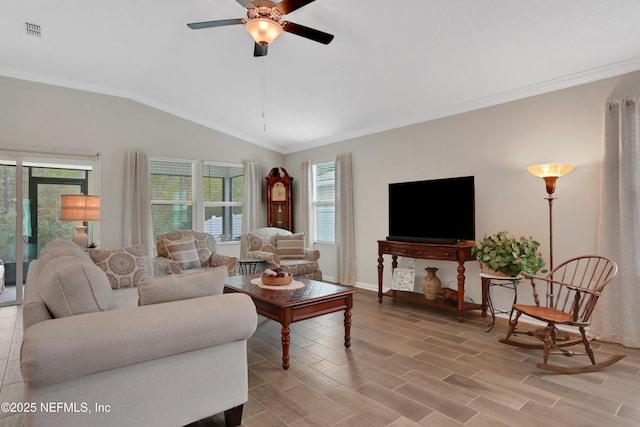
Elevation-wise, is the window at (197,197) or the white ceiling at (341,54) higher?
the white ceiling at (341,54)

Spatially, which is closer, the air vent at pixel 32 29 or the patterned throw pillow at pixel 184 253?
the air vent at pixel 32 29

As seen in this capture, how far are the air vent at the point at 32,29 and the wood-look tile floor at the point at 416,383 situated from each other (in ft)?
10.3

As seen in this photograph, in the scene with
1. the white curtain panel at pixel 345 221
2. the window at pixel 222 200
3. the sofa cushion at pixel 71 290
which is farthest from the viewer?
the window at pixel 222 200

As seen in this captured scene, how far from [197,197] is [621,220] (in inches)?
225

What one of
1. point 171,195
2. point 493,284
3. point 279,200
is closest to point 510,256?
point 493,284

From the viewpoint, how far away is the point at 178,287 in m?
1.88

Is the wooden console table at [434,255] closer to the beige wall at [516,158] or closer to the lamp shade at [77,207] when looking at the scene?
the beige wall at [516,158]

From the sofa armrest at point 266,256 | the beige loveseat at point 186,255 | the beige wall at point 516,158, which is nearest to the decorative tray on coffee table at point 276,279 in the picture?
the beige loveseat at point 186,255

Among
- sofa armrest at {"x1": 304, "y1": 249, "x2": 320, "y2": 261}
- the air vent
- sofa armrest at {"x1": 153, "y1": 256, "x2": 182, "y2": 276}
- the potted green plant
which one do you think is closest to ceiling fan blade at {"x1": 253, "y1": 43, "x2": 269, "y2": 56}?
the air vent

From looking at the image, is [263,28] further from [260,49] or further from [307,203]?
[307,203]

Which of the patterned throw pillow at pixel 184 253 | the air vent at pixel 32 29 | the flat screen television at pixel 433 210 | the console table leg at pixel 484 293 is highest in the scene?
the air vent at pixel 32 29

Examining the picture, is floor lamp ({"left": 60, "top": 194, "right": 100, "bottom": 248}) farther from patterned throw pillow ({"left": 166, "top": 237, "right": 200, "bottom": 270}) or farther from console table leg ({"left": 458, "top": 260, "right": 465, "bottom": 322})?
console table leg ({"left": 458, "top": 260, "right": 465, "bottom": 322})

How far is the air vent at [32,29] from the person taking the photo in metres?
3.52

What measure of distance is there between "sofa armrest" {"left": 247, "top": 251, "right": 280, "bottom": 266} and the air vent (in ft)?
11.7
